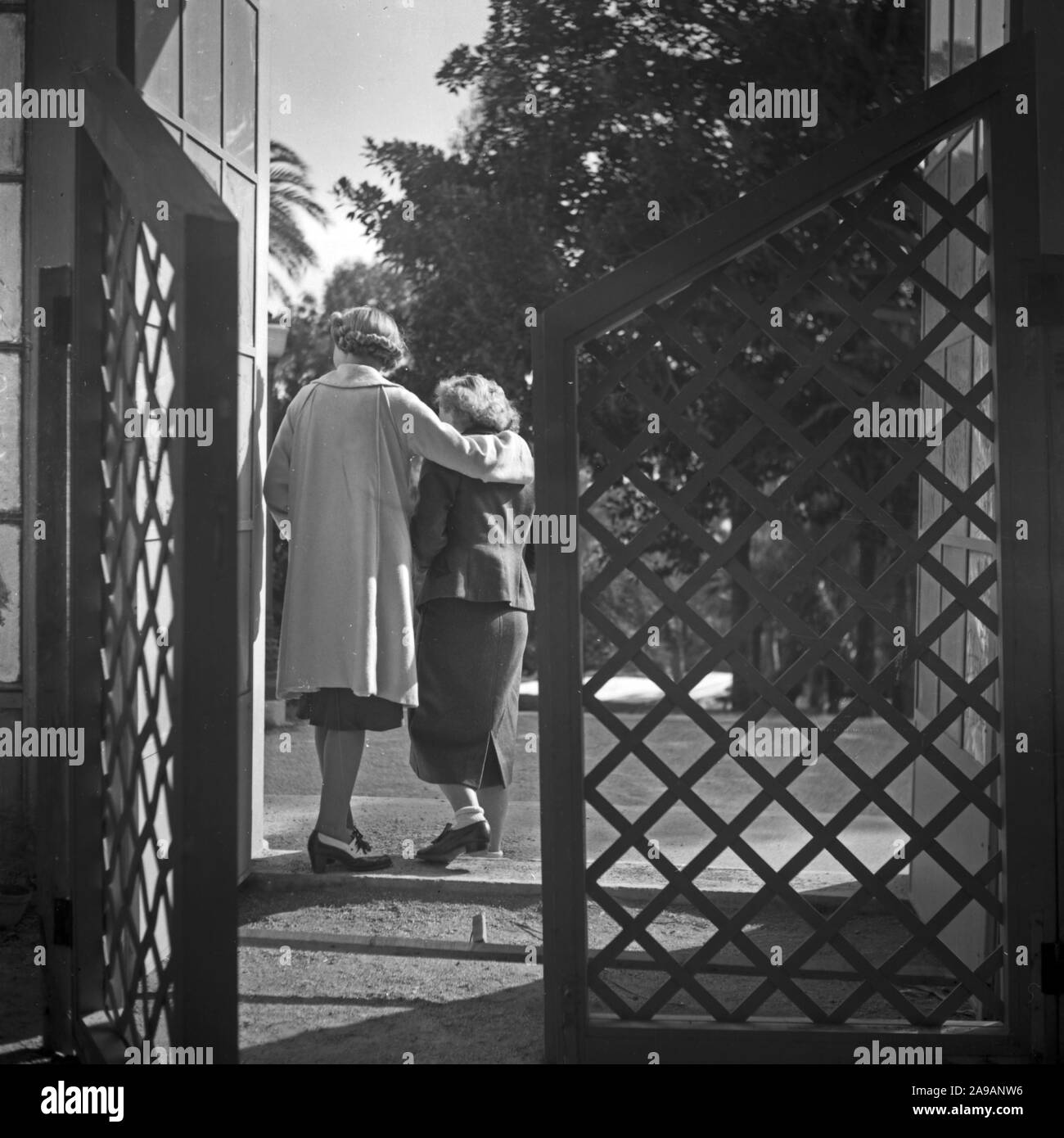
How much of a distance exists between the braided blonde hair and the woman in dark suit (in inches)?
8.1

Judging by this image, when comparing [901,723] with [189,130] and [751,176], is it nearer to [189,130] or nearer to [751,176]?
[189,130]

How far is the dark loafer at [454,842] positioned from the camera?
411 cm

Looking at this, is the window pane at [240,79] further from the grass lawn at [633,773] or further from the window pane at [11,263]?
the grass lawn at [633,773]

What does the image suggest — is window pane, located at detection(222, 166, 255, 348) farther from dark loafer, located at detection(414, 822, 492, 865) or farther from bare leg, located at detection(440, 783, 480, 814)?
dark loafer, located at detection(414, 822, 492, 865)

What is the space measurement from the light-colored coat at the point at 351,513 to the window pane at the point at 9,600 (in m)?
0.72

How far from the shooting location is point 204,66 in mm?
3518

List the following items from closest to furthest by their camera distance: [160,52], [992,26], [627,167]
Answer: [992,26] < [160,52] < [627,167]

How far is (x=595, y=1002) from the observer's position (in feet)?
10.5

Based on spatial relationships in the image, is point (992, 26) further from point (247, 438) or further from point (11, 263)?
point (11, 263)

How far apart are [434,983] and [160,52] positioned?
2332 millimetres

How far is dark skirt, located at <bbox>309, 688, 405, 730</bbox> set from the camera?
389cm

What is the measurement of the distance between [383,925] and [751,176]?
7.81 metres

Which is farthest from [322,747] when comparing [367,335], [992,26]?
[992,26]

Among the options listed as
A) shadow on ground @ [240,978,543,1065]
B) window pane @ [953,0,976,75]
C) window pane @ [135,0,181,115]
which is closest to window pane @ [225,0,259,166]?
window pane @ [135,0,181,115]
